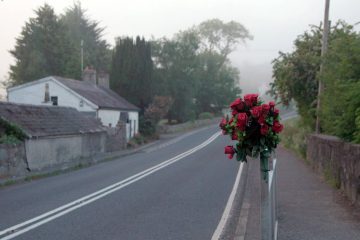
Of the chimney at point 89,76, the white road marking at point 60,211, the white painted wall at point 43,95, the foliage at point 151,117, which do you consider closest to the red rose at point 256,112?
the white road marking at point 60,211

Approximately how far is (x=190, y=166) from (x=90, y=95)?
817 inches

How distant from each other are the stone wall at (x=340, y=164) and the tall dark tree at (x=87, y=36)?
5785 centimetres

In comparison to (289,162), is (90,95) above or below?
above

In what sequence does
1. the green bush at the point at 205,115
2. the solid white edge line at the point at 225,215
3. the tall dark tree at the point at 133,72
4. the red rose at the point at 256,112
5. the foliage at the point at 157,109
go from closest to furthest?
the red rose at the point at 256,112
the solid white edge line at the point at 225,215
the foliage at the point at 157,109
the tall dark tree at the point at 133,72
the green bush at the point at 205,115

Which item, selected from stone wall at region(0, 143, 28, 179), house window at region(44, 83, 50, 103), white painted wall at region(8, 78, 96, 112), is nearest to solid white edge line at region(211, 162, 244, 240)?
stone wall at region(0, 143, 28, 179)

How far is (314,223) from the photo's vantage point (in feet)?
31.9

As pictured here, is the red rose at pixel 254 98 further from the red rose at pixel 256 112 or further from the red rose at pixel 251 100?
the red rose at pixel 256 112

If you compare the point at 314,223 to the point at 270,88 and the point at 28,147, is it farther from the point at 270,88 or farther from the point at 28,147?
the point at 270,88

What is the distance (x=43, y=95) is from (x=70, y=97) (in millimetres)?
2697

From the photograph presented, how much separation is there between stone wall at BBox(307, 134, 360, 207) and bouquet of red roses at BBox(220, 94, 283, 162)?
4969 mm

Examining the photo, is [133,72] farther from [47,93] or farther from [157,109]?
[47,93]

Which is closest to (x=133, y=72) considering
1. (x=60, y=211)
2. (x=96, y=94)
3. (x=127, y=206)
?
(x=96, y=94)

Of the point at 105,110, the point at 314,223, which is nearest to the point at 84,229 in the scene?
the point at 314,223

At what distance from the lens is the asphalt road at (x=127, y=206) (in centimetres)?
927
